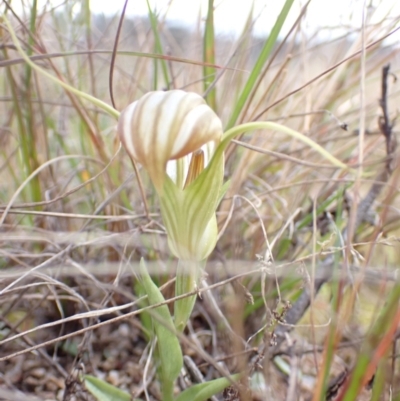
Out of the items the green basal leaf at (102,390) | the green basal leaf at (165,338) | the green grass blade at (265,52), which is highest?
the green grass blade at (265,52)

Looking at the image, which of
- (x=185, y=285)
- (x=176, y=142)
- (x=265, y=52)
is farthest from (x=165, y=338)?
(x=265, y=52)

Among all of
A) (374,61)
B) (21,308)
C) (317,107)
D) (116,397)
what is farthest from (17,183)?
(374,61)

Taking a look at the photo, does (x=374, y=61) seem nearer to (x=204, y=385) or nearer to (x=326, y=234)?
(x=326, y=234)

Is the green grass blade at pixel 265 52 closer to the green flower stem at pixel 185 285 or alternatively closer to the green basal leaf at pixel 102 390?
the green flower stem at pixel 185 285

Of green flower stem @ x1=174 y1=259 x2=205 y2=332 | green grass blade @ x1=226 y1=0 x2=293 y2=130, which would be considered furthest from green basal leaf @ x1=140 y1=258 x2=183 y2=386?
green grass blade @ x1=226 y1=0 x2=293 y2=130

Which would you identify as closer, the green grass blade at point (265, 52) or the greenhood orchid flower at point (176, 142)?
the greenhood orchid flower at point (176, 142)

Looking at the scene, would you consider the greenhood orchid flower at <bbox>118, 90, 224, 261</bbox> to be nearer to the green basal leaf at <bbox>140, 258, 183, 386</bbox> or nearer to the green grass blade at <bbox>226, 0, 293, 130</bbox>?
the green basal leaf at <bbox>140, 258, 183, 386</bbox>

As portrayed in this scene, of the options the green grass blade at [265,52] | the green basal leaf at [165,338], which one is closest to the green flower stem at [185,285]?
the green basal leaf at [165,338]
